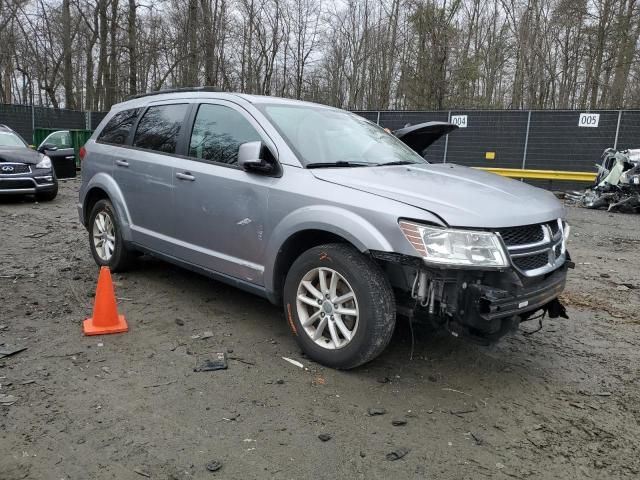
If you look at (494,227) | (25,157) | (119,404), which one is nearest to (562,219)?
(494,227)

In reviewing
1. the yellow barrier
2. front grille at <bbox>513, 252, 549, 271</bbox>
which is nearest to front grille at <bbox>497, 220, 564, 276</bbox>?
front grille at <bbox>513, 252, 549, 271</bbox>

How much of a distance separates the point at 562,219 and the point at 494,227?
1.04 m

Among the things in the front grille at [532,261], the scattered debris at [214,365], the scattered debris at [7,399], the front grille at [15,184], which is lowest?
the scattered debris at [7,399]

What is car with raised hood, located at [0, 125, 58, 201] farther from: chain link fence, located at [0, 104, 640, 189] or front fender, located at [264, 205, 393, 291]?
chain link fence, located at [0, 104, 640, 189]

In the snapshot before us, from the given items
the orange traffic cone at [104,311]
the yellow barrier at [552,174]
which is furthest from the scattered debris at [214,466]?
the yellow barrier at [552,174]

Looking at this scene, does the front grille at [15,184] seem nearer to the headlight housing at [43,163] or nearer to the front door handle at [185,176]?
the headlight housing at [43,163]

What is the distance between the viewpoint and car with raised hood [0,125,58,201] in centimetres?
1059

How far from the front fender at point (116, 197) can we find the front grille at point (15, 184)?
20.6 feet

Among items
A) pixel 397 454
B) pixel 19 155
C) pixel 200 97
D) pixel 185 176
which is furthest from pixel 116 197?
pixel 19 155

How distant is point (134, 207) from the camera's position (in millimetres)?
5066

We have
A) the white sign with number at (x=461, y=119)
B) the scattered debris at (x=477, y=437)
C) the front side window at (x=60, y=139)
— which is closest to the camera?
the scattered debris at (x=477, y=437)

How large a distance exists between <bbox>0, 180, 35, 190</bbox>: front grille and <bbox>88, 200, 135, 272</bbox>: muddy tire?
237 inches

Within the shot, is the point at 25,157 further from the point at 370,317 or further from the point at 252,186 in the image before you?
the point at 370,317

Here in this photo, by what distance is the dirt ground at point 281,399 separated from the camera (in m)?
2.57
